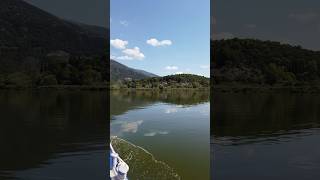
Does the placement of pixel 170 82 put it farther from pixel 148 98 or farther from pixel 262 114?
pixel 262 114

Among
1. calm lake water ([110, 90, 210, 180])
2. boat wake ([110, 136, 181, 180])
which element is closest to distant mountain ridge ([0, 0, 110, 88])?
calm lake water ([110, 90, 210, 180])

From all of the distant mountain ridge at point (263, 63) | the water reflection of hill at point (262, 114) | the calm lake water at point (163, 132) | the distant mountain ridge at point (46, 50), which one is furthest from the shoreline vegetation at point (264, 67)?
the distant mountain ridge at point (46, 50)

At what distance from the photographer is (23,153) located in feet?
60.4

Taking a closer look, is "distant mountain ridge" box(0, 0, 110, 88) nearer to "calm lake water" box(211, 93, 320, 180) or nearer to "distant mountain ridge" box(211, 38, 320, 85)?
"distant mountain ridge" box(211, 38, 320, 85)

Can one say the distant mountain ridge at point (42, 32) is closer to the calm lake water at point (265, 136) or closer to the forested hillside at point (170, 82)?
the forested hillside at point (170, 82)

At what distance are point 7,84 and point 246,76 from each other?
59.7ft

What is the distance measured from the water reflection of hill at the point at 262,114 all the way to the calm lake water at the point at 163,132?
2.13 meters

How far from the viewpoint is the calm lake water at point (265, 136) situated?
16266 mm

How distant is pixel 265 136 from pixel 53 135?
12.9m

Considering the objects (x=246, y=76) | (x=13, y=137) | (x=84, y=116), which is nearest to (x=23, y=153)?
(x=13, y=137)

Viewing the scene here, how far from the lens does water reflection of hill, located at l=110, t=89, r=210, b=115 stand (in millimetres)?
34406

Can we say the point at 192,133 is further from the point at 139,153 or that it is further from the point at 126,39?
the point at 126,39

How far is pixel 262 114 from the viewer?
28.2 metres

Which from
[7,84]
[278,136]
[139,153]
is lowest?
[139,153]
